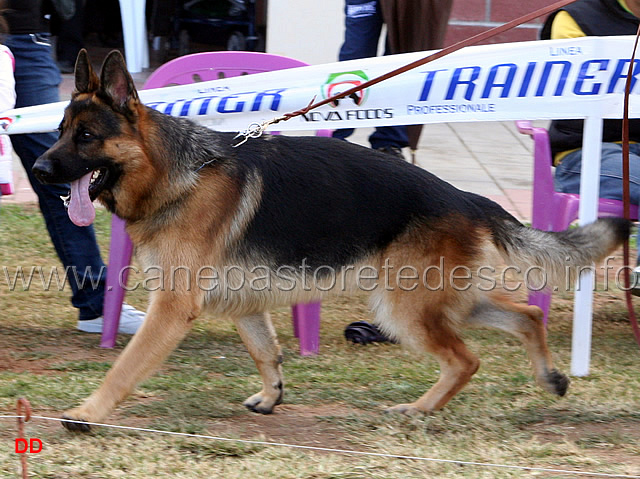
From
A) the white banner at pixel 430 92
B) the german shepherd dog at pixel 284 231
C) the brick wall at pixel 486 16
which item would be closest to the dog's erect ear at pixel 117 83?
the german shepherd dog at pixel 284 231

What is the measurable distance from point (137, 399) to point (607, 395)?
2073mm

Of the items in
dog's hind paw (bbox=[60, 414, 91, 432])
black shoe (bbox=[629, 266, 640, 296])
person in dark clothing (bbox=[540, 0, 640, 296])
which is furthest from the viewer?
person in dark clothing (bbox=[540, 0, 640, 296])

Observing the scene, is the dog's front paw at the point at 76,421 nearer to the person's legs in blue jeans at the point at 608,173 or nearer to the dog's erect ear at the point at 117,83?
the dog's erect ear at the point at 117,83

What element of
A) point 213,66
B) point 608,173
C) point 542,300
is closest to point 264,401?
point 542,300

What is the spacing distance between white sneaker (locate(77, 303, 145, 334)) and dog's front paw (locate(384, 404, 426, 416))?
1623mm

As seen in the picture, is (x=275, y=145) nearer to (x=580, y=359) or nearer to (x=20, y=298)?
(x=580, y=359)

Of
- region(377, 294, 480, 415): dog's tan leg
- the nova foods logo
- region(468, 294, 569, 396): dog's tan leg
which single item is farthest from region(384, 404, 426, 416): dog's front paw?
the nova foods logo

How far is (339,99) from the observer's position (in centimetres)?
414

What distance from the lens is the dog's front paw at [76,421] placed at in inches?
131

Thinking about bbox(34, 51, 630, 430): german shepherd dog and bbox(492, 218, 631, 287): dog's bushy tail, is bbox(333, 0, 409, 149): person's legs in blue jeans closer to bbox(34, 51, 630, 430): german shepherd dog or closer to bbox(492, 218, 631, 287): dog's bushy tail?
bbox(34, 51, 630, 430): german shepherd dog

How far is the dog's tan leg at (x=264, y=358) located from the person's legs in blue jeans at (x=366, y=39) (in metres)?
1.90

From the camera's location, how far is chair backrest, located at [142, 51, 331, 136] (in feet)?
15.3

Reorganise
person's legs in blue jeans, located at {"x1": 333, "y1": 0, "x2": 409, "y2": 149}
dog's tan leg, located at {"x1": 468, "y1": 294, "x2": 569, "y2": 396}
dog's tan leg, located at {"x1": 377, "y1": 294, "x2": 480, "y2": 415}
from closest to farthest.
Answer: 1. dog's tan leg, located at {"x1": 377, "y1": 294, "x2": 480, "y2": 415}
2. dog's tan leg, located at {"x1": 468, "y1": 294, "x2": 569, "y2": 396}
3. person's legs in blue jeans, located at {"x1": 333, "y1": 0, "x2": 409, "y2": 149}

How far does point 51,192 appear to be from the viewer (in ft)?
14.8
